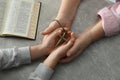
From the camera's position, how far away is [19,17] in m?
1.15

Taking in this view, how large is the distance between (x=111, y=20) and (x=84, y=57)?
0.19 metres

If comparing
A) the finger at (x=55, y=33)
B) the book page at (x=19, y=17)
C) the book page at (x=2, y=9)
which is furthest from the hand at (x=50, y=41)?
the book page at (x=2, y=9)

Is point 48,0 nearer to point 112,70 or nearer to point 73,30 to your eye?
point 73,30

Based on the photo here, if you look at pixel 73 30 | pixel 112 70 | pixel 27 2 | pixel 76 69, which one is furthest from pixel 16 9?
pixel 112 70

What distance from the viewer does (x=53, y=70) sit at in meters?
1.01

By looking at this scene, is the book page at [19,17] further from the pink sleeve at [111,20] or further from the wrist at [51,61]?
the pink sleeve at [111,20]

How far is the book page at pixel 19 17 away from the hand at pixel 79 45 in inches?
8.3

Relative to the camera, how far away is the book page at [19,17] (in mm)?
1107

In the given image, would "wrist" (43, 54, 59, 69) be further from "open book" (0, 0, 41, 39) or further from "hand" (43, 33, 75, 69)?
"open book" (0, 0, 41, 39)

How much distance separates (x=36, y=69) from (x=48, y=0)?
1.19ft

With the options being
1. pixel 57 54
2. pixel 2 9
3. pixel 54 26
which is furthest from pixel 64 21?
pixel 2 9

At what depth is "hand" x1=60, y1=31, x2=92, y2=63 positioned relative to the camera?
1.04 metres

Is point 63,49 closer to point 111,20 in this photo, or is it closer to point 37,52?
point 37,52

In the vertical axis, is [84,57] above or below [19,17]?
below
